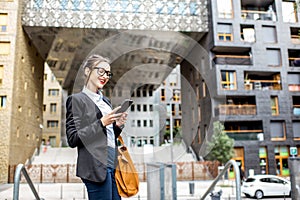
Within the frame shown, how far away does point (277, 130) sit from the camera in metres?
22.2

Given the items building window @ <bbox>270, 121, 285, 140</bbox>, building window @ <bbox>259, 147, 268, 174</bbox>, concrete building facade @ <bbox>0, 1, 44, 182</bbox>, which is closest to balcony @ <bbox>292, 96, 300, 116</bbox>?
building window @ <bbox>270, 121, 285, 140</bbox>

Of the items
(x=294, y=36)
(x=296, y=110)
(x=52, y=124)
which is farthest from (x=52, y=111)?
(x=294, y=36)

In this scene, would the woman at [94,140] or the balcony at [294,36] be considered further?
the balcony at [294,36]

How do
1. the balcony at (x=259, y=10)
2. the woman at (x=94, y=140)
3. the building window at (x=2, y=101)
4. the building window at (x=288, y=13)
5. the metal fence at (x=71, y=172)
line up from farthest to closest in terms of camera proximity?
the balcony at (x=259, y=10), the building window at (x=288, y=13), the metal fence at (x=71, y=172), the building window at (x=2, y=101), the woman at (x=94, y=140)

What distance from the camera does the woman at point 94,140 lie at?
143 centimetres

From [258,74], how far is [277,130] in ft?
14.6

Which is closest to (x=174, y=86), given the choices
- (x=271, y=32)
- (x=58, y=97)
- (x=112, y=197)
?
(x=112, y=197)

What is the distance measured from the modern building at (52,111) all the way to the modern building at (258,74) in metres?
25.4

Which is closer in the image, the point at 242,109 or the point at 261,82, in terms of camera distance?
the point at 242,109

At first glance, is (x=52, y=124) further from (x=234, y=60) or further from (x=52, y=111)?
(x=234, y=60)

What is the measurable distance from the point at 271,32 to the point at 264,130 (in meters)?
7.38

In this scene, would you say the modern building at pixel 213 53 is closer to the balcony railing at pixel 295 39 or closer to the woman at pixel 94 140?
the balcony railing at pixel 295 39

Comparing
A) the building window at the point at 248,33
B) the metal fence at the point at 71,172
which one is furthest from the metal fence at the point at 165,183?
the building window at the point at 248,33

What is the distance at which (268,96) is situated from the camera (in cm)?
2219
